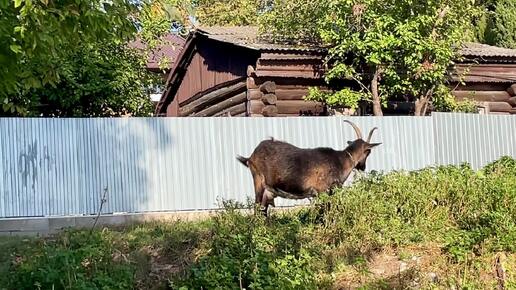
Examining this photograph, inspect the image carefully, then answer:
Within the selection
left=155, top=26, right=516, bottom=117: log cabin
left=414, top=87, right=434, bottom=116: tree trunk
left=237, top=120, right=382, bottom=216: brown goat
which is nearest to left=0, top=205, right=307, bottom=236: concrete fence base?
left=237, top=120, right=382, bottom=216: brown goat

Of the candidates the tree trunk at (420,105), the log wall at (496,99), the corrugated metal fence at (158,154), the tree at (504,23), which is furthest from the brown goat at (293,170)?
the tree at (504,23)

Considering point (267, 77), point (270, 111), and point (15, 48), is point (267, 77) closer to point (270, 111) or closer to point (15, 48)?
point (270, 111)

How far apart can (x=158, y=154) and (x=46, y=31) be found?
8.78 m

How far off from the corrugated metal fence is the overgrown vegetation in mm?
3856

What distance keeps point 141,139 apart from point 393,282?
25.7 feet

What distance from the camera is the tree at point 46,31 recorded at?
576cm

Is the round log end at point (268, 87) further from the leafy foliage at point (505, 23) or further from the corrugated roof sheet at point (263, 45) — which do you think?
the leafy foliage at point (505, 23)

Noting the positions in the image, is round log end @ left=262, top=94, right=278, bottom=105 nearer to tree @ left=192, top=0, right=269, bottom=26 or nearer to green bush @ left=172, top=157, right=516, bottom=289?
green bush @ left=172, top=157, right=516, bottom=289

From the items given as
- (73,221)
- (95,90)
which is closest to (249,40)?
(95,90)

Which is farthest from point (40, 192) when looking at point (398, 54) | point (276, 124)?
point (398, 54)

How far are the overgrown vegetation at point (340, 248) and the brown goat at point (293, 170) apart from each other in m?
1.18

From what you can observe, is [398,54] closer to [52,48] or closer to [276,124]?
[276,124]

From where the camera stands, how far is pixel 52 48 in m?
6.09

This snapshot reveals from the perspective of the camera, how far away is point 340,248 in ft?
27.3
